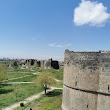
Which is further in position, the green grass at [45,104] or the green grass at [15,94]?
the green grass at [15,94]

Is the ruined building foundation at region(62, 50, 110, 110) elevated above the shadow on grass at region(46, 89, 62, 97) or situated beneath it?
elevated above

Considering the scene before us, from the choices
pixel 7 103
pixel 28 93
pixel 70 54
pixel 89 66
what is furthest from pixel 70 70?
pixel 28 93

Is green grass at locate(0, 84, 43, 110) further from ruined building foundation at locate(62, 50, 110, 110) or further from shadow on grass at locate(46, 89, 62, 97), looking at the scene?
ruined building foundation at locate(62, 50, 110, 110)

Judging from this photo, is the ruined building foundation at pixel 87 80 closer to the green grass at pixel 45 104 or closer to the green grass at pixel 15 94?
the green grass at pixel 45 104

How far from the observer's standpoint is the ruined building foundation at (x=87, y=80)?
21.6 m

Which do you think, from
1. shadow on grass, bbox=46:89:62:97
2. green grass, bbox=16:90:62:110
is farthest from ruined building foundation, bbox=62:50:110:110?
shadow on grass, bbox=46:89:62:97

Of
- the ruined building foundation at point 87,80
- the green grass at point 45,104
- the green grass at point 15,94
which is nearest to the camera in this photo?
the ruined building foundation at point 87,80

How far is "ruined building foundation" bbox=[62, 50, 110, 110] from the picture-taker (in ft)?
70.9

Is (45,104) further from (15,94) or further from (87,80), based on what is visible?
(87,80)

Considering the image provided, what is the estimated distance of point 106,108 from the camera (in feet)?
70.5

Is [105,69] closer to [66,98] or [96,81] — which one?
[96,81]

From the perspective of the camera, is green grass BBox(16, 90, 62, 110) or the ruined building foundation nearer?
the ruined building foundation

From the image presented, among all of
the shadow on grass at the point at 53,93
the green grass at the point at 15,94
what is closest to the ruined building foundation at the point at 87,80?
the green grass at the point at 15,94

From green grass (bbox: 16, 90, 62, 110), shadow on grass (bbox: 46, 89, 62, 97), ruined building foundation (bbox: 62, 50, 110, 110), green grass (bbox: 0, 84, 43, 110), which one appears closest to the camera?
ruined building foundation (bbox: 62, 50, 110, 110)
